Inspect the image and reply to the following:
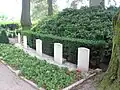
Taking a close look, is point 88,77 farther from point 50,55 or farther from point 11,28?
point 11,28

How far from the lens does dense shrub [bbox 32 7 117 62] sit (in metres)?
9.44

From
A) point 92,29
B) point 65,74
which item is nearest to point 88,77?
point 65,74

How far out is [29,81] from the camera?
6.96m

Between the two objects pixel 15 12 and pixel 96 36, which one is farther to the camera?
pixel 15 12

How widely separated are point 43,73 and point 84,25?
4200 mm

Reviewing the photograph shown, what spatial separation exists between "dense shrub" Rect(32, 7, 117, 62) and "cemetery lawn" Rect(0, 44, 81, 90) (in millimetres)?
2012

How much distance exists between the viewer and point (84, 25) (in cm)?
1070

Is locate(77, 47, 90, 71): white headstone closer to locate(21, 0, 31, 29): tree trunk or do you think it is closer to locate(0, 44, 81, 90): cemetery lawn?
locate(0, 44, 81, 90): cemetery lawn

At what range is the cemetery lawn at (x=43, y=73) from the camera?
21.3 feet

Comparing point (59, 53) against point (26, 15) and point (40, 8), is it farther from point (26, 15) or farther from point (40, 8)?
point (40, 8)

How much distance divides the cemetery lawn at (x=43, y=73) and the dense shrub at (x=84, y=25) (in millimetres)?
2012

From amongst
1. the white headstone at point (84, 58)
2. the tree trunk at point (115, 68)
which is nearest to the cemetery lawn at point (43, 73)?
the white headstone at point (84, 58)

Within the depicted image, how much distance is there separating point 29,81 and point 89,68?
2413 millimetres

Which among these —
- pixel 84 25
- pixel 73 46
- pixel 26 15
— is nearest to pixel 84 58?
pixel 73 46
